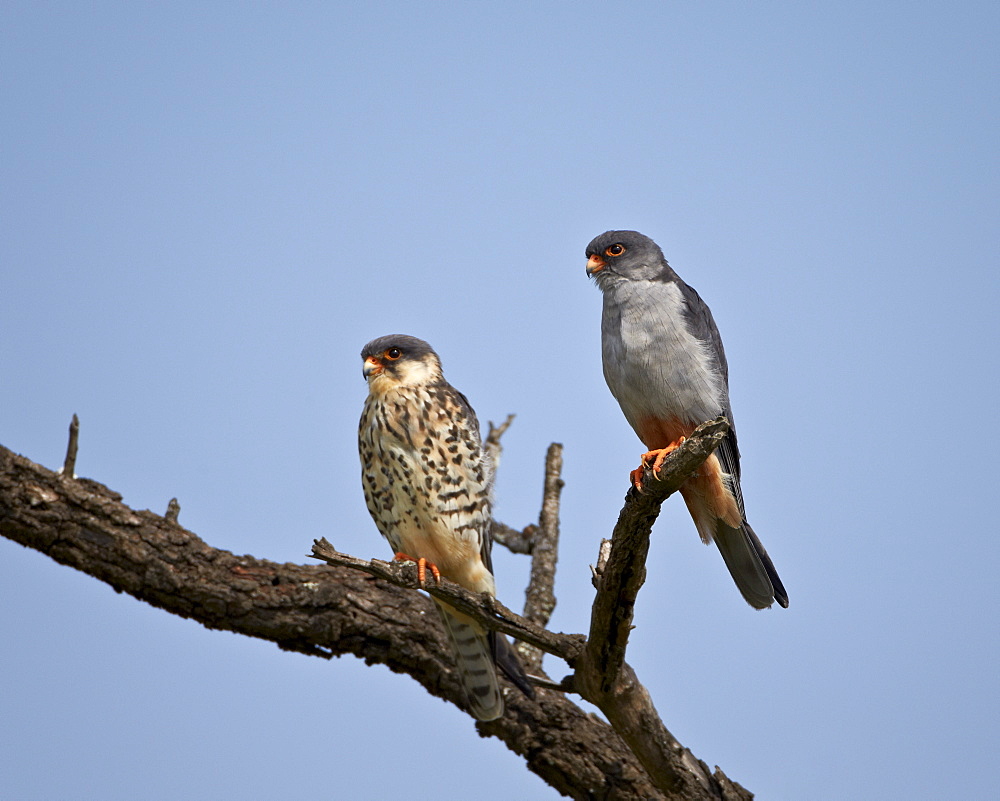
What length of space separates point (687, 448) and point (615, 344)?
2.97ft

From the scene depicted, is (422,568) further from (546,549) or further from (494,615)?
(546,549)

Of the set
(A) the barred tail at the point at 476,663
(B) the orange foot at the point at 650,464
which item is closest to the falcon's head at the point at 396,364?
(A) the barred tail at the point at 476,663

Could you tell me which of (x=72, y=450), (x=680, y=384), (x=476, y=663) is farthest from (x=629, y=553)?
(x=72, y=450)

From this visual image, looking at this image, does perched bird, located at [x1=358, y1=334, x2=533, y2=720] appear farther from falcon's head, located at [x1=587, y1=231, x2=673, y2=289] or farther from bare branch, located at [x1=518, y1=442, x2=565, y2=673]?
falcon's head, located at [x1=587, y1=231, x2=673, y2=289]

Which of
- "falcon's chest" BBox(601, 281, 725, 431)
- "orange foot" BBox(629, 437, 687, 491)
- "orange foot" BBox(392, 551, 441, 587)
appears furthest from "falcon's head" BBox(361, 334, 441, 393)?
"orange foot" BBox(629, 437, 687, 491)

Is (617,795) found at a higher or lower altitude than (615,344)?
lower

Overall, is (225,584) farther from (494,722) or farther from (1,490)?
(494,722)

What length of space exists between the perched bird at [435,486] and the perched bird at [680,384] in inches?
45.0

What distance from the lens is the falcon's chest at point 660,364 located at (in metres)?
4.04

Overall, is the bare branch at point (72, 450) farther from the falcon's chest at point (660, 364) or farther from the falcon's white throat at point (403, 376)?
the falcon's chest at point (660, 364)

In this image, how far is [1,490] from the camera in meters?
4.71

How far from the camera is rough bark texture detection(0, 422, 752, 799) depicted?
4703mm

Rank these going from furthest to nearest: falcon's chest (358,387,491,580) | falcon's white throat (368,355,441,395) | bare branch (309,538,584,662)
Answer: falcon's white throat (368,355,441,395), falcon's chest (358,387,491,580), bare branch (309,538,584,662)

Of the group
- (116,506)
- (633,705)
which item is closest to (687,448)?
(633,705)
